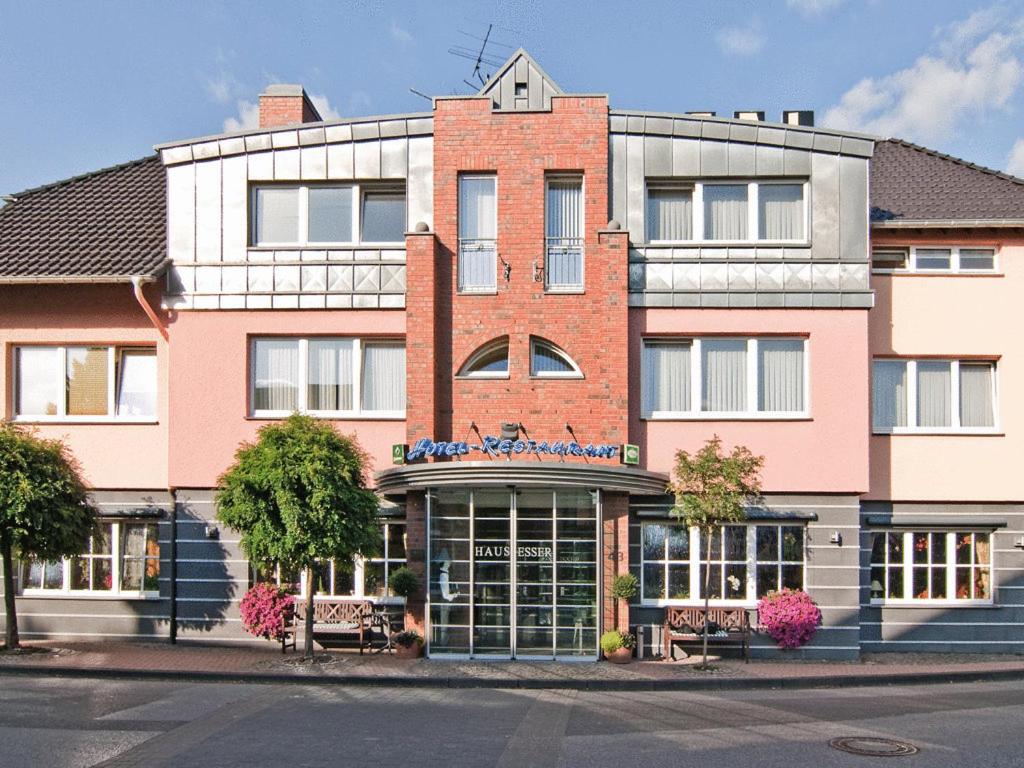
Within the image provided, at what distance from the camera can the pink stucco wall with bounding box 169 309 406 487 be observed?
1841 centimetres

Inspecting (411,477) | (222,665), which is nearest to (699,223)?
(411,477)

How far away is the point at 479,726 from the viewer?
40.1 ft

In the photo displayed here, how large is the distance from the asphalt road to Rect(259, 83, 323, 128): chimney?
1141 centimetres

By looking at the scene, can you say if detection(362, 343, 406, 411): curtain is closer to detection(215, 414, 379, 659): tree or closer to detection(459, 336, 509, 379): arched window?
detection(459, 336, 509, 379): arched window

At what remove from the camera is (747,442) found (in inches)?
716

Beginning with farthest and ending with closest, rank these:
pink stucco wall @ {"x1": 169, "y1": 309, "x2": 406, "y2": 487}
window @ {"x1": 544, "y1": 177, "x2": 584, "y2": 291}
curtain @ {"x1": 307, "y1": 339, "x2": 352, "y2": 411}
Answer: curtain @ {"x1": 307, "y1": 339, "x2": 352, "y2": 411} → pink stucco wall @ {"x1": 169, "y1": 309, "x2": 406, "y2": 487} → window @ {"x1": 544, "y1": 177, "x2": 584, "y2": 291}

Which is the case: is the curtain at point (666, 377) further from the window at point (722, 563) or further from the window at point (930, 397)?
the window at point (930, 397)

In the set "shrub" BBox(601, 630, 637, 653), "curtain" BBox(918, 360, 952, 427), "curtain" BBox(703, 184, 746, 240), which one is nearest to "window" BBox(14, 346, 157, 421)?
"shrub" BBox(601, 630, 637, 653)

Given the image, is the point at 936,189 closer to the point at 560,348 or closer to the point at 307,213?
the point at 560,348

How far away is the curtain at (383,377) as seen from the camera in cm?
1859

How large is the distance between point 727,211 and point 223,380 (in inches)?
351

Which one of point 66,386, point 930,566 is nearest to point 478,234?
point 66,386

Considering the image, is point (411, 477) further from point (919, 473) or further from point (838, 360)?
point (919, 473)

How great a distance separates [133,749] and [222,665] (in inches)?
210
